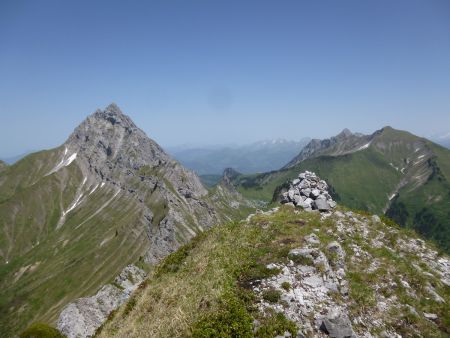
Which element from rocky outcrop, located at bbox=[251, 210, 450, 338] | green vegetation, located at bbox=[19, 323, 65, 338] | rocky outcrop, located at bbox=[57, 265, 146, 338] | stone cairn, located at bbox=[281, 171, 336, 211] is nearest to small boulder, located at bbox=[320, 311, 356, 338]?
rocky outcrop, located at bbox=[251, 210, 450, 338]

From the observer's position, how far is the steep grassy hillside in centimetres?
1830

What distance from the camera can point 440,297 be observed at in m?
21.3

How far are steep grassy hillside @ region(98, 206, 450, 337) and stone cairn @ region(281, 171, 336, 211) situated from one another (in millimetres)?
2991

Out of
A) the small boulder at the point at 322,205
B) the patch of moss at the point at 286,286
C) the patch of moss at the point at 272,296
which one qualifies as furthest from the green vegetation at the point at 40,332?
the small boulder at the point at 322,205

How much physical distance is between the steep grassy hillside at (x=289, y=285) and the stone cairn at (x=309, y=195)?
299 centimetres

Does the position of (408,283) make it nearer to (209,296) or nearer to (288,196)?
(209,296)

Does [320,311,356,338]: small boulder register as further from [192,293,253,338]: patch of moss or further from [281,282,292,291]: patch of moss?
[192,293,253,338]: patch of moss

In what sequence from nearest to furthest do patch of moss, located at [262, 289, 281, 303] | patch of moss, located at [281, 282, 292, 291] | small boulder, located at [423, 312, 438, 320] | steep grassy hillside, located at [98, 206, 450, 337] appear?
steep grassy hillside, located at [98, 206, 450, 337] < patch of moss, located at [262, 289, 281, 303] < small boulder, located at [423, 312, 438, 320] < patch of moss, located at [281, 282, 292, 291]

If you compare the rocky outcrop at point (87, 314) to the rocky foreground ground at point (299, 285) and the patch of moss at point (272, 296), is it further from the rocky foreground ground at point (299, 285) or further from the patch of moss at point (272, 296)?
the patch of moss at point (272, 296)

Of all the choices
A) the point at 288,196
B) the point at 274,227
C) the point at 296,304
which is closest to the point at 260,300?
the point at 296,304

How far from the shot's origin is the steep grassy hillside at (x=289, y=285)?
18.3m

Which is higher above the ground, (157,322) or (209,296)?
(209,296)

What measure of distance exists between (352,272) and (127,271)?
13048 cm

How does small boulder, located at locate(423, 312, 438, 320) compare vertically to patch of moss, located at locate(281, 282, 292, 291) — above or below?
below
